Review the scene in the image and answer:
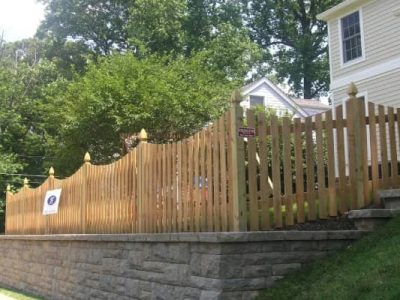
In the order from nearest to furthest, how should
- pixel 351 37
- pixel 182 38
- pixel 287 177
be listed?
pixel 287 177, pixel 351 37, pixel 182 38

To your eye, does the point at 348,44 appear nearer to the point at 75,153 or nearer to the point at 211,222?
the point at 75,153

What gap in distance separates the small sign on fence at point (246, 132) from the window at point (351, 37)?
41.6 feet

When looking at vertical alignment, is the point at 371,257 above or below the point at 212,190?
below

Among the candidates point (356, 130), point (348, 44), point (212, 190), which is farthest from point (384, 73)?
point (212, 190)

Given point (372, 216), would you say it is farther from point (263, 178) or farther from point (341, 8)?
point (341, 8)

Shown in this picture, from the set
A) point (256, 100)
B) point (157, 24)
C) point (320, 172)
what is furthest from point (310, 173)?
point (157, 24)

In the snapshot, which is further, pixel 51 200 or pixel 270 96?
pixel 270 96

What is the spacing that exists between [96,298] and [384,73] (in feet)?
37.3

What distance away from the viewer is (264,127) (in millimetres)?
6320

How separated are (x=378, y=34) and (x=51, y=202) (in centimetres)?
1091

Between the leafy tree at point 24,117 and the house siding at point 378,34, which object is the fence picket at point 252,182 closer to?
the house siding at point 378,34

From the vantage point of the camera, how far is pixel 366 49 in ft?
57.1

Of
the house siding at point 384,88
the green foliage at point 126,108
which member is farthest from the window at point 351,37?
the green foliage at point 126,108

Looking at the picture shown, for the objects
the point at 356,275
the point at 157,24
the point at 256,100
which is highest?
the point at 157,24
